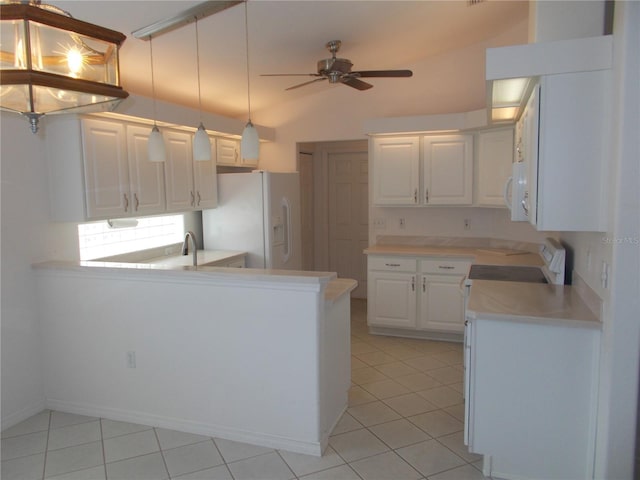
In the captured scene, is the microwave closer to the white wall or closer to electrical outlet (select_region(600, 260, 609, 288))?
electrical outlet (select_region(600, 260, 609, 288))

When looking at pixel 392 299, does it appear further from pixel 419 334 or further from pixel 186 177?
pixel 186 177

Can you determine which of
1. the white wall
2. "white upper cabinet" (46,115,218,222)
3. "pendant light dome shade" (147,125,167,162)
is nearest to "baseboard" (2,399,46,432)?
the white wall

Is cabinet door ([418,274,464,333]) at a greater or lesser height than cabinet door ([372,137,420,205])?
lesser

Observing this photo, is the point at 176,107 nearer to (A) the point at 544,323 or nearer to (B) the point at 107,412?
(B) the point at 107,412

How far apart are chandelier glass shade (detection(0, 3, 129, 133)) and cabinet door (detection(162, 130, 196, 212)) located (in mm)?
2757

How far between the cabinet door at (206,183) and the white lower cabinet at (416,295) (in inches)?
69.4

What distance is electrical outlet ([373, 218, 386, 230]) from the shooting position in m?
5.39

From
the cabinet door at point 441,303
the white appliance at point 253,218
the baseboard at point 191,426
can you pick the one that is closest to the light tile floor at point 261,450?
the baseboard at point 191,426

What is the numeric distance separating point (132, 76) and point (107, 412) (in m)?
2.52

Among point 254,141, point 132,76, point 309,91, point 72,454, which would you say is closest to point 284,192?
point 309,91

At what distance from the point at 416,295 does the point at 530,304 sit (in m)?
2.19

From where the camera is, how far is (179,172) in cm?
433

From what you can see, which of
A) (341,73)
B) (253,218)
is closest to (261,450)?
(253,218)

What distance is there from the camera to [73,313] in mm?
3174
